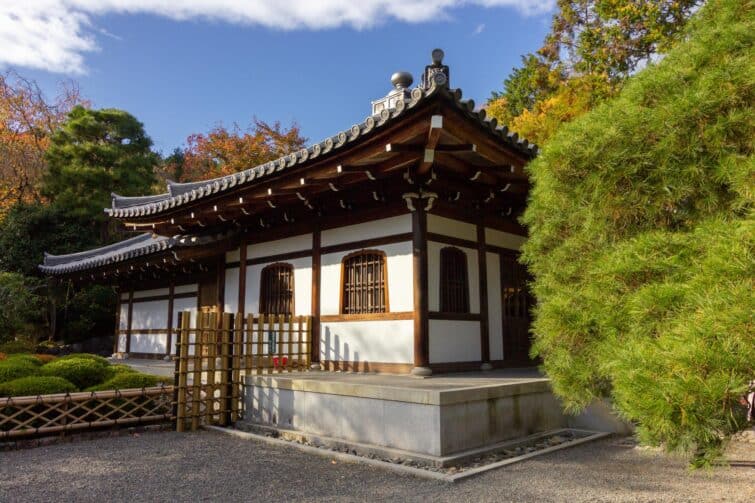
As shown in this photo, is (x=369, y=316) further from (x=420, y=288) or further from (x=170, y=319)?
(x=170, y=319)

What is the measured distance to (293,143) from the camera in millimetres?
28016

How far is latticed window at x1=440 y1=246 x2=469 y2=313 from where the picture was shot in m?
7.79

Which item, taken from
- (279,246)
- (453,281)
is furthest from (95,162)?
(453,281)

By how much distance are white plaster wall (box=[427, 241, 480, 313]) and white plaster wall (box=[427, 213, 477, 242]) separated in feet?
0.64

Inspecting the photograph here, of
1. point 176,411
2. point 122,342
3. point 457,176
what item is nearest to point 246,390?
point 176,411

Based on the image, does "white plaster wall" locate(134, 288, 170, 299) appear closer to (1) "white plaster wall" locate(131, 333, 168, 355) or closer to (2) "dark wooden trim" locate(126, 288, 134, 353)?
(2) "dark wooden trim" locate(126, 288, 134, 353)

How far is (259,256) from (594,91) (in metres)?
9.61

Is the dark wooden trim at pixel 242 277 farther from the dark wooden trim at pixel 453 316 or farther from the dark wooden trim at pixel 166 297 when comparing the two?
the dark wooden trim at pixel 453 316

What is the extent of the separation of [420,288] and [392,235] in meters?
1.00

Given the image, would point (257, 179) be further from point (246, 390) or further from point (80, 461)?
point (80, 461)

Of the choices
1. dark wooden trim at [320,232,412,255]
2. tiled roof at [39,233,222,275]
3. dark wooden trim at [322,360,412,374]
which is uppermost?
tiled roof at [39,233,222,275]

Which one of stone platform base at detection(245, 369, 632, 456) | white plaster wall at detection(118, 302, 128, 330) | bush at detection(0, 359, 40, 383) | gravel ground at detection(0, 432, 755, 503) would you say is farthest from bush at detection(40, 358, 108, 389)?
white plaster wall at detection(118, 302, 128, 330)

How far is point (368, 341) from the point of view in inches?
309

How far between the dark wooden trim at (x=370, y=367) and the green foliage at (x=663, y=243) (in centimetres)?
391
